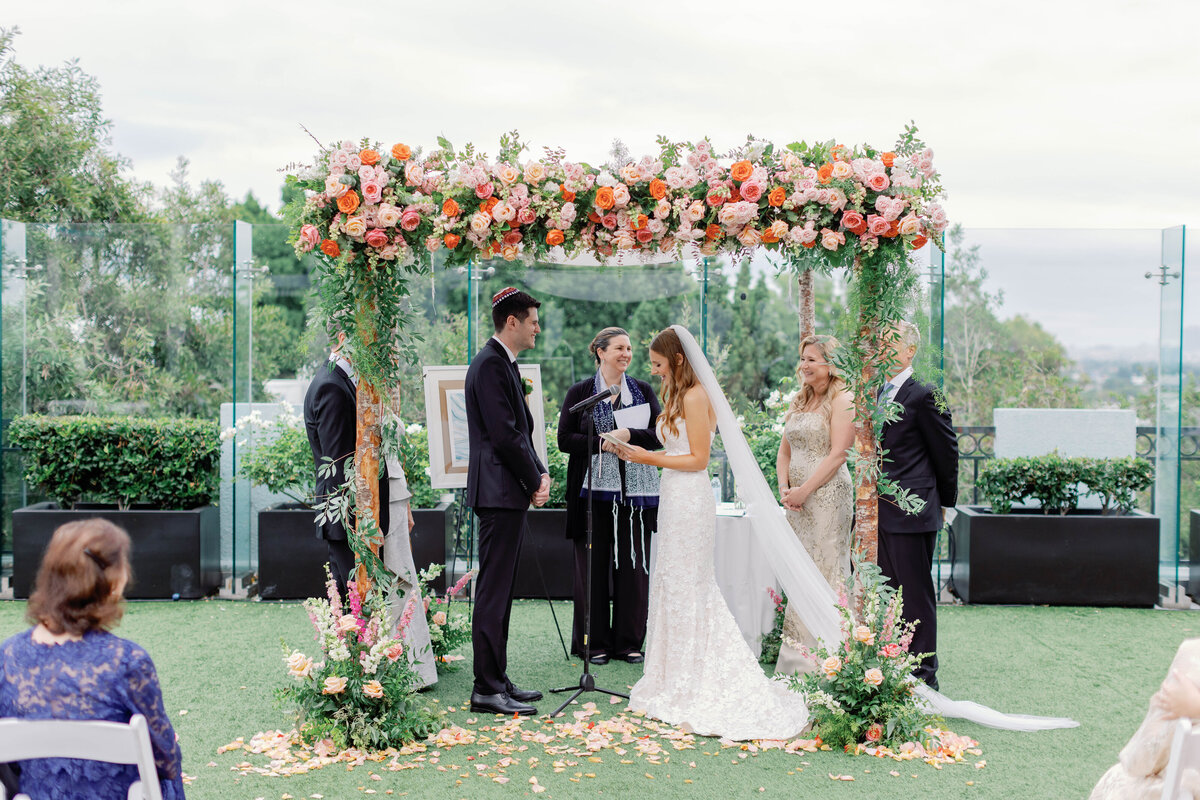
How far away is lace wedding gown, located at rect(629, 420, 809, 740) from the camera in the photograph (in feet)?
14.8

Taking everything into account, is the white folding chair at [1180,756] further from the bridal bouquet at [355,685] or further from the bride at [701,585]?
the bridal bouquet at [355,685]

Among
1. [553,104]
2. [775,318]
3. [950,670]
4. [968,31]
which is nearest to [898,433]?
[950,670]

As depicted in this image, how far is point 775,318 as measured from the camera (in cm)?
824

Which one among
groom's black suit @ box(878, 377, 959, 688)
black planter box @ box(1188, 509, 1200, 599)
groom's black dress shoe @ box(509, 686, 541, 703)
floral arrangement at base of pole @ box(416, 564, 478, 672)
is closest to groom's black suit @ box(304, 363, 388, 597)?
floral arrangement at base of pole @ box(416, 564, 478, 672)

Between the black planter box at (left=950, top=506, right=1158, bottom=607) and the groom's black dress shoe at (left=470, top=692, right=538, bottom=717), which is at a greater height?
the black planter box at (left=950, top=506, right=1158, bottom=607)

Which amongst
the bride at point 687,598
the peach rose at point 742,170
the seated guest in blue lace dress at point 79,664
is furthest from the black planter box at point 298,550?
the seated guest in blue lace dress at point 79,664

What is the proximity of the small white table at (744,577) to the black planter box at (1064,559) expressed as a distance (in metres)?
2.03

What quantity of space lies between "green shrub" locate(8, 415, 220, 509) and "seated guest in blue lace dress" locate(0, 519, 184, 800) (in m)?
4.78

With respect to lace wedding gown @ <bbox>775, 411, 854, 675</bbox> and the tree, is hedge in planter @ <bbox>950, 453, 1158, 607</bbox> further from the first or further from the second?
the tree

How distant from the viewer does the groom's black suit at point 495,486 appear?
4.55 m

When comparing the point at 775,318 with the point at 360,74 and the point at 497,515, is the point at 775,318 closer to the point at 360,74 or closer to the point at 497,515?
the point at 497,515

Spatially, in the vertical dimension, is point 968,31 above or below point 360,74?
below

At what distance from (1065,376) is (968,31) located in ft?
12.4

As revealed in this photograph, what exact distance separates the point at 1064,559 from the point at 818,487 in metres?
2.87
